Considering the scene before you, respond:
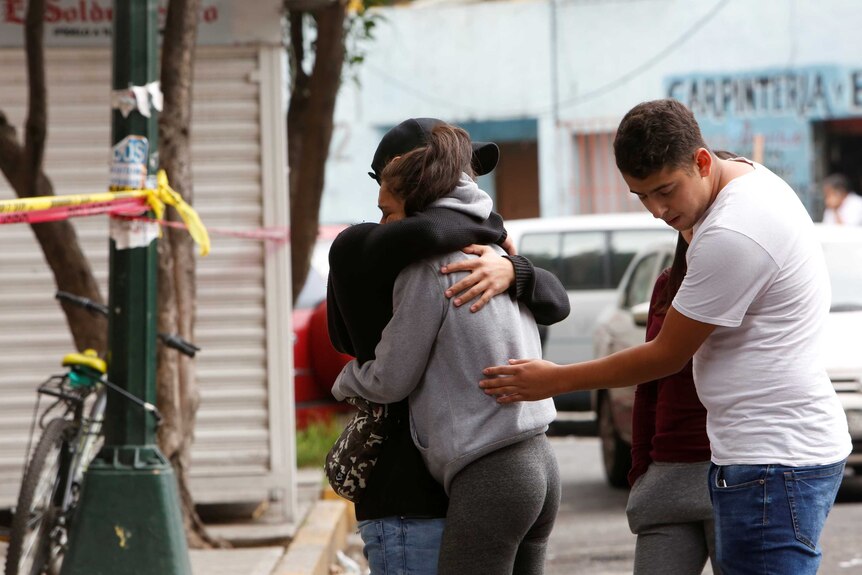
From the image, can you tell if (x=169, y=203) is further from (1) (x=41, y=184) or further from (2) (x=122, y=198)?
(1) (x=41, y=184)

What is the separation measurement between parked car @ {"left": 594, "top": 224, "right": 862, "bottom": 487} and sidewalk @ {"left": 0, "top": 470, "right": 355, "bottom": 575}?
1790mm

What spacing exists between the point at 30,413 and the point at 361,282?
467 cm

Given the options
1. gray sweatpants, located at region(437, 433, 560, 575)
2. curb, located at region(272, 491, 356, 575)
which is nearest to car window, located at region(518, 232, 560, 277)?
curb, located at region(272, 491, 356, 575)

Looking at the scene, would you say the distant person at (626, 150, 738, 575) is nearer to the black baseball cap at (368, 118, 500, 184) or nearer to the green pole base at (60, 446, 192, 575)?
the black baseball cap at (368, 118, 500, 184)

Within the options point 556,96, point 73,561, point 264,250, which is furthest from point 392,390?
point 556,96

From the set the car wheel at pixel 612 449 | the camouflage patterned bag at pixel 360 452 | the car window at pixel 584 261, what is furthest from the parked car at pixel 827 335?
the camouflage patterned bag at pixel 360 452

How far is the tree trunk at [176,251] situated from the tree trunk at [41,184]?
1.28 ft

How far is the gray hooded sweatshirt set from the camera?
3137 mm

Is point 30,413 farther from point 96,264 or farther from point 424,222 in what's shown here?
point 424,222

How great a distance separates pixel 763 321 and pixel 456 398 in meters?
0.70

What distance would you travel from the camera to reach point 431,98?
70.5ft

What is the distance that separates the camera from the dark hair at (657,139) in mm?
3188

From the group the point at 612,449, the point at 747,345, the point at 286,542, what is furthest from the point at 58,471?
the point at 612,449

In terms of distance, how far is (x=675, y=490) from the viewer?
3785mm
